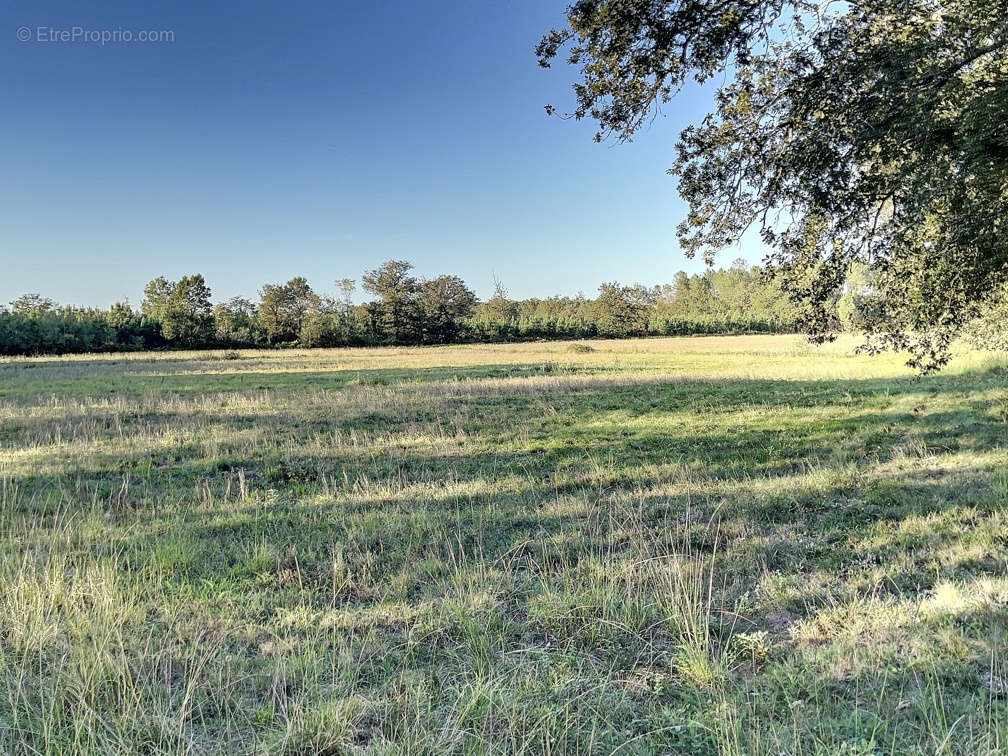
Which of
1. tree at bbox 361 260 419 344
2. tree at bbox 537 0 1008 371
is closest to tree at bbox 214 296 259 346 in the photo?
tree at bbox 361 260 419 344

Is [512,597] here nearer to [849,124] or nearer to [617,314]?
[849,124]

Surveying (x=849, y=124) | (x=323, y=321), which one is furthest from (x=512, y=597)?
(x=323, y=321)

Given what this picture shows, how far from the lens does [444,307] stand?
81562 mm

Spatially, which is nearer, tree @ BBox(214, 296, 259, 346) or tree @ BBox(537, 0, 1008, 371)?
tree @ BBox(537, 0, 1008, 371)

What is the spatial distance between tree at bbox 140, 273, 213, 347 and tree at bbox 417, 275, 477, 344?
29195 millimetres

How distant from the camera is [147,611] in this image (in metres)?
4.11

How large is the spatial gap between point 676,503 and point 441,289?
80.4 meters

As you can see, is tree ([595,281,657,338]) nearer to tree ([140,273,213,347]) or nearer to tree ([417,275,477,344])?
tree ([417,275,477,344])

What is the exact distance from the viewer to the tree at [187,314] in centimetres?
6575

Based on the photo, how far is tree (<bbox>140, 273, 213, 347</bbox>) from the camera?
6575cm

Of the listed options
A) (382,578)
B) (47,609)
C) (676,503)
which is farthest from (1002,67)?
(47,609)

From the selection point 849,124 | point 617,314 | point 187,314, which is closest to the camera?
point 849,124

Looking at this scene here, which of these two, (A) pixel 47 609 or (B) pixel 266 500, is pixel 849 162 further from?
(A) pixel 47 609

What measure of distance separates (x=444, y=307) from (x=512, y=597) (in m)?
78.9
